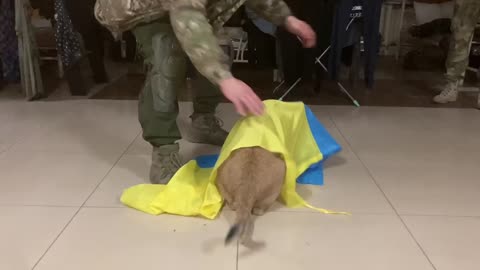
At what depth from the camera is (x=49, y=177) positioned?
170cm

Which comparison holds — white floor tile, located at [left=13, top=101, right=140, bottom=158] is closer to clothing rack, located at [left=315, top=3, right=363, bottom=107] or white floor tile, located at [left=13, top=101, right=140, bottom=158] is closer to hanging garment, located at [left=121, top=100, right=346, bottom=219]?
hanging garment, located at [left=121, top=100, right=346, bottom=219]

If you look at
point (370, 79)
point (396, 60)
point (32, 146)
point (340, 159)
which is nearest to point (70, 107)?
point (32, 146)

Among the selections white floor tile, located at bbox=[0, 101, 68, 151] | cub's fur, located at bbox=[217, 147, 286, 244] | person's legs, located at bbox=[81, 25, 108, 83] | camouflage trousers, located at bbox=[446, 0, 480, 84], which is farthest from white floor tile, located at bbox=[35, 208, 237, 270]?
camouflage trousers, located at bbox=[446, 0, 480, 84]

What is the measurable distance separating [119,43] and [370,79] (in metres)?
1.98

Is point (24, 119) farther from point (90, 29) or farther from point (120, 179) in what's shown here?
point (120, 179)

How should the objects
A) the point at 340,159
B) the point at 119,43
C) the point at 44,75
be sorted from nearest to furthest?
the point at 340,159 < the point at 44,75 < the point at 119,43

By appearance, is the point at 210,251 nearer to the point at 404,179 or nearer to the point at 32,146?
the point at 404,179

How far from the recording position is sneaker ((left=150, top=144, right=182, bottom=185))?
161cm

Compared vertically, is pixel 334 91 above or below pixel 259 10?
below

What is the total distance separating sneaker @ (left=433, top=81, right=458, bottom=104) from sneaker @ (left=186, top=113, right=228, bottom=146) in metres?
1.43

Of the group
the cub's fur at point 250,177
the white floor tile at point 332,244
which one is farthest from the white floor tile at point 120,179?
the white floor tile at point 332,244

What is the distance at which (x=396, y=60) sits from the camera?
13.5 feet

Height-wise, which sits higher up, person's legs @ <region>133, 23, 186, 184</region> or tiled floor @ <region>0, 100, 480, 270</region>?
person's legs @ <region>133, 23, 186, 184</region>

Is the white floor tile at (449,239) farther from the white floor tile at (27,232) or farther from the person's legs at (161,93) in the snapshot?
the white floor tile at (27,232)
